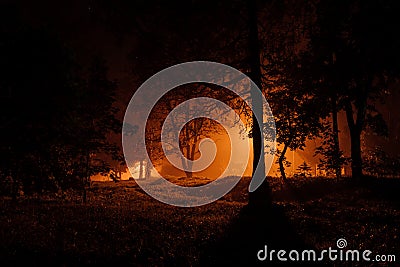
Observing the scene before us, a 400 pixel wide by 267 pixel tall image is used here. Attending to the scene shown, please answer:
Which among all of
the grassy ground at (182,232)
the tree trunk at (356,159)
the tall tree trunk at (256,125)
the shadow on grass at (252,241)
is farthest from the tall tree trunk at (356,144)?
the shadow on grass at (252,241)

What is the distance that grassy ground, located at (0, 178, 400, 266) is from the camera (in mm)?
7422

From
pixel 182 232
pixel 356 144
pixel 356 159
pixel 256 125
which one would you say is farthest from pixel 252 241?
pixel 356 144

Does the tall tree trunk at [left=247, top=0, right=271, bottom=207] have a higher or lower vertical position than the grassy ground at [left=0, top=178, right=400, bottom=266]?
higher

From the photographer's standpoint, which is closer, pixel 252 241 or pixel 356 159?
pixel 252 241

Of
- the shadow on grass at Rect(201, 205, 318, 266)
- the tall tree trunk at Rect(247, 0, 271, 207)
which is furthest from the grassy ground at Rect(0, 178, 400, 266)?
the tall tree trunk at Rect(247, 0, 271, 207)

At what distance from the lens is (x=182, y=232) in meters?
9.62

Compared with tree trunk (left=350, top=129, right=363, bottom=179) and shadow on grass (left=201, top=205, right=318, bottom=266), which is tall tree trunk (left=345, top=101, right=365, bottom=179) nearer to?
tree trunk (left=350, top=129, right=363, bottom=179)

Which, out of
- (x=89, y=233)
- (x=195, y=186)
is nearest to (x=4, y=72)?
(x=89, y=233)

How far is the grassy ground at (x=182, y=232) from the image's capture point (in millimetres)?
7422

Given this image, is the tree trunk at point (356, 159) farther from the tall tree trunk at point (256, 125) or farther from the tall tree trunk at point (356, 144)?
the tall tree trunk at point (256, 125)

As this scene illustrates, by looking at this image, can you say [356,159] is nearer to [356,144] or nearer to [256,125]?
[356,144]

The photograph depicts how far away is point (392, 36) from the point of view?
7.59 metres

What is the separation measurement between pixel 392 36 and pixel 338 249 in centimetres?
508

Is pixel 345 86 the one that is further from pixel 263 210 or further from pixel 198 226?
pixel 198 226
